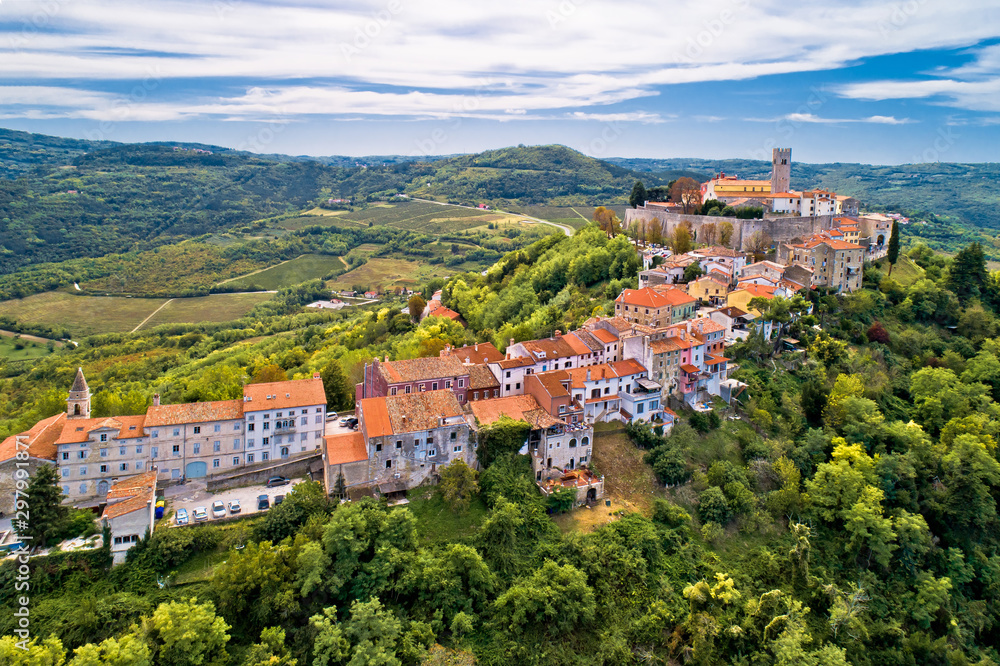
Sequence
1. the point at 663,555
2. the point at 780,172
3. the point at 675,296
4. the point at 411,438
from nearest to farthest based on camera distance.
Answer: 1. the point at 663,555
2. the point at 411,438
3. the point at 675,296
4. the point at 780,172

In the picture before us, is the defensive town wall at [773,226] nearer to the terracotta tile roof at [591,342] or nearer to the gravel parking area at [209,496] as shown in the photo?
the terracotta tile roof at [591,342]

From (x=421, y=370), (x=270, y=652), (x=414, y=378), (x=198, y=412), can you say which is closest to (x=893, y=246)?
(x=421, y=370)

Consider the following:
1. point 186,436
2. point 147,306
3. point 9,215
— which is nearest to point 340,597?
point 186,436

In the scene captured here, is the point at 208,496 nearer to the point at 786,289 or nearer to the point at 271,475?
the point at 271,475

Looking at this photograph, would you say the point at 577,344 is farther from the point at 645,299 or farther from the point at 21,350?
the point at 21,350

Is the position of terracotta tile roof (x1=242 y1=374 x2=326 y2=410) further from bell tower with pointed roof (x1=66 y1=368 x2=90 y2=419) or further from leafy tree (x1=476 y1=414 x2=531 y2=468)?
leafy tree (x1=476 y1=414 x2=531 y2=468)

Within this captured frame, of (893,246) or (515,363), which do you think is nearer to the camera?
(515,363)

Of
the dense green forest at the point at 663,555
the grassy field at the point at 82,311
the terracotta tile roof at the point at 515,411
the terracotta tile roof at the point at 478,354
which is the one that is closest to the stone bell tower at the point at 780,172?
the dense green forest at the point at 663,555
